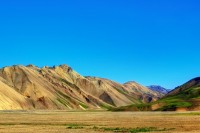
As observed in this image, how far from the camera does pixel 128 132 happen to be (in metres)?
56.6

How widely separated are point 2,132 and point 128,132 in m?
16.2

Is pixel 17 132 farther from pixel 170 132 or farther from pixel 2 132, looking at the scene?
pixel 170 132

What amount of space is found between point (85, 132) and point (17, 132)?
879 cm

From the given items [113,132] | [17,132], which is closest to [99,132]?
[113,132]

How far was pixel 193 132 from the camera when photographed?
5472 cm

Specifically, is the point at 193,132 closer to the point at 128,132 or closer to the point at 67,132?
the point at 128,132

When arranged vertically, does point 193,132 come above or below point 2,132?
below

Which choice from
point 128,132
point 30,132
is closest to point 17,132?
point 30,132

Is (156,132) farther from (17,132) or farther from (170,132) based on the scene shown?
(17,132)

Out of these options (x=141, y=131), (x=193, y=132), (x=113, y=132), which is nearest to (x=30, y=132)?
(x=113, y=132)

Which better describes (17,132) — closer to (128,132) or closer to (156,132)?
(128,132)

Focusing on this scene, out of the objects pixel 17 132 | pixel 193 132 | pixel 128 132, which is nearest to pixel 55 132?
pixel 17 132

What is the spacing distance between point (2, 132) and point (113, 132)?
14279 mm

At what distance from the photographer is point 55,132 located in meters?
56.2
